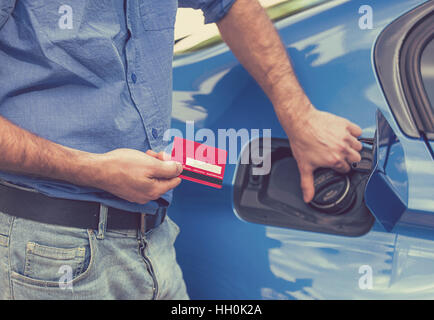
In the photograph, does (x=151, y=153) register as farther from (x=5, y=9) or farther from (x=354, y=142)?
(x=354, y=142)

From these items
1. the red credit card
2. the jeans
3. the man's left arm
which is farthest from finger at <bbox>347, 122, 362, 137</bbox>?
the jeans

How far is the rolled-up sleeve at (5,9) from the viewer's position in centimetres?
80

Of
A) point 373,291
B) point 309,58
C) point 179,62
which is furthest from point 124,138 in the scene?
point 373,291

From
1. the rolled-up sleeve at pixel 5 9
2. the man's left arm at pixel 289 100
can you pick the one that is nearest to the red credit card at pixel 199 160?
the man's left arm at pixel 289 100

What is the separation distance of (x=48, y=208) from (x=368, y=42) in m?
0.90

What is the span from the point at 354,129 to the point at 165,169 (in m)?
0.50

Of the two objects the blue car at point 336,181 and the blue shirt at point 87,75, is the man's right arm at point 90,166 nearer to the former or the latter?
the blue shirt at point 87,75

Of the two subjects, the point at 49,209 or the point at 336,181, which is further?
the point at 336,181

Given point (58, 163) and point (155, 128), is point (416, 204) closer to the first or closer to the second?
point (155, 128)

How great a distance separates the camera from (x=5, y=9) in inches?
32.0

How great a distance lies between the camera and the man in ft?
2.84

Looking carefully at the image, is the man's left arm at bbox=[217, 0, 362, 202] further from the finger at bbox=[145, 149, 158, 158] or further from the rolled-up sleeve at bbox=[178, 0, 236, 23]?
the finger at bbox=[145, 149, 158, 158]

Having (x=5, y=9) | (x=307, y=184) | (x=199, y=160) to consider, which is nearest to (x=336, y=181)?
(x=307, y=184)

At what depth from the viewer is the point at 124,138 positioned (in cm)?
98
